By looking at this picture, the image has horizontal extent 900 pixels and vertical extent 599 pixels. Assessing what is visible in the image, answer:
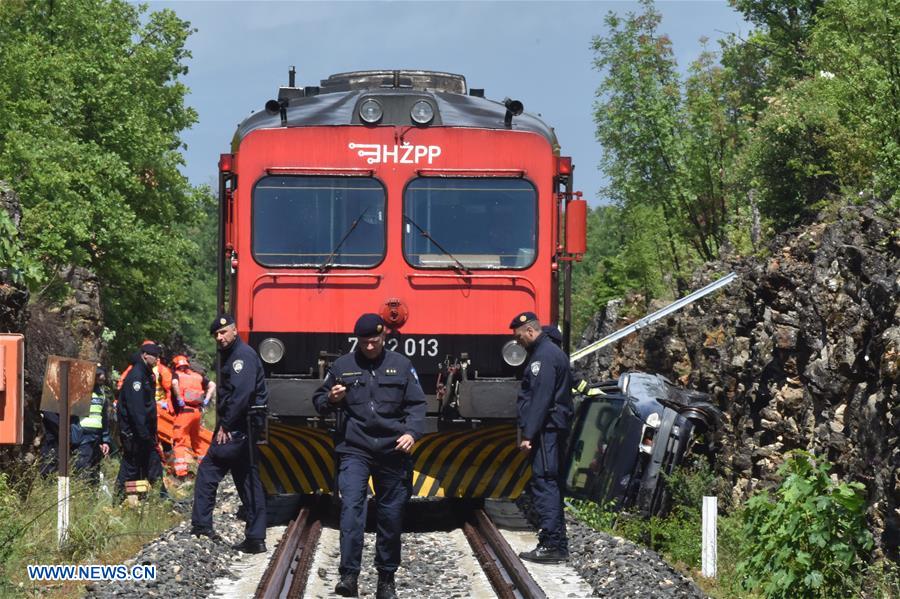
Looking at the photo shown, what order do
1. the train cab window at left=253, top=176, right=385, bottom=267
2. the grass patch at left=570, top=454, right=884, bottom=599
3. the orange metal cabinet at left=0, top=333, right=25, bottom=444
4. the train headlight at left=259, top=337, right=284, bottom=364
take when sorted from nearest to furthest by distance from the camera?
1. the orange metal cabinet at left=0, top=333, right=25, bottom=444
2. the grass patch at left=570, top=454, right=884, bottom=599
3. the train headlight at left=259, top=337, right=284, bottom=364
4. the train cab window at left=253, top=176, right=385, bottom=267

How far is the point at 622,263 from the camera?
49125 millimetres

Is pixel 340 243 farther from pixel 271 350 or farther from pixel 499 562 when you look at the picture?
pixel 499 562

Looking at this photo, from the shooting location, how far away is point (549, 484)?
440 inches

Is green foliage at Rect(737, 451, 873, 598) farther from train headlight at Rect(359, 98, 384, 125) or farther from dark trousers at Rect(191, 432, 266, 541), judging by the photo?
train headlight at Rect(359, 98, 384, 125)

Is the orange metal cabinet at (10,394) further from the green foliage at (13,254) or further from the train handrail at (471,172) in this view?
the train handrail at (471,172)

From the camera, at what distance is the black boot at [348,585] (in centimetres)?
964

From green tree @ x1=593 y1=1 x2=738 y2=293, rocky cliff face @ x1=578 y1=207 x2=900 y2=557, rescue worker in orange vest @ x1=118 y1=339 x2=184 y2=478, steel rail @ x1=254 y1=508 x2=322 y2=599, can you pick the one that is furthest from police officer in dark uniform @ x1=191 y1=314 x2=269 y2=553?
green tree @ x1=593 y1=1 x2=738 y2=293

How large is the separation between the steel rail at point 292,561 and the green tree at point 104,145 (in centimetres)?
1346

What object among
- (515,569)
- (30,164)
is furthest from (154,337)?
(515,569)

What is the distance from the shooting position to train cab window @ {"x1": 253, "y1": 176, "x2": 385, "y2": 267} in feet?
41.4

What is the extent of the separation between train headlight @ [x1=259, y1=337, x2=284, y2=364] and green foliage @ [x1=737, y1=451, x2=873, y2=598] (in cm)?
460

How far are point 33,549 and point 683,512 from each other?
6.80m

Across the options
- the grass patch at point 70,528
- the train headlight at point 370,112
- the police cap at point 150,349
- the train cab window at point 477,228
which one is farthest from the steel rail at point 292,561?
the train headlight at point 370,112

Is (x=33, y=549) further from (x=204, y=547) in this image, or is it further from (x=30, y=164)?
(x=30, y=164)
